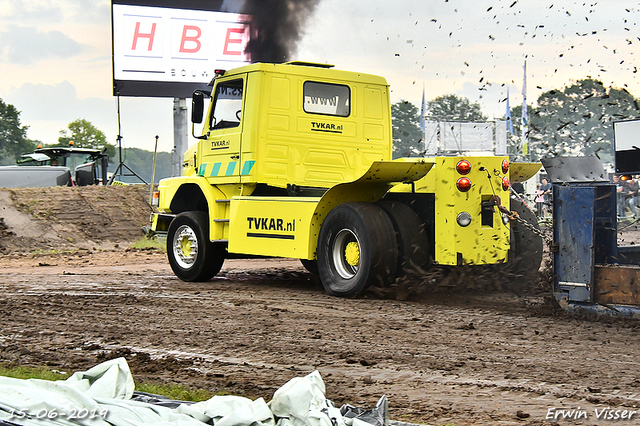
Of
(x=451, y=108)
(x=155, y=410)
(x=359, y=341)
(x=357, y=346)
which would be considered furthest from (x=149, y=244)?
(x=451, y=108)

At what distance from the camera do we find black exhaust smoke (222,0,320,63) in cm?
2030

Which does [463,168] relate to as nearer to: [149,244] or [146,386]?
[146,386]

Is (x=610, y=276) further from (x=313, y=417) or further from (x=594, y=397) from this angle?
(x=313, y=417)

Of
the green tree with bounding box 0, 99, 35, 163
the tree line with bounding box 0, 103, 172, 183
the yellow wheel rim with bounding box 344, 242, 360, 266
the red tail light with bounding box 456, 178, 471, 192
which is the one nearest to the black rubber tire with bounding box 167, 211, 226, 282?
the yellow wheel rim with bounding box 344, 242, 360, 266

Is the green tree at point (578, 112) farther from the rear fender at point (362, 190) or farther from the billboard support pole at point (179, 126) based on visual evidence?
the billboard support pole at point (179, 126)

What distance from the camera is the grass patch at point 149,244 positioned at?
17.6 m

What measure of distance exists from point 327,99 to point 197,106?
5.83 ft

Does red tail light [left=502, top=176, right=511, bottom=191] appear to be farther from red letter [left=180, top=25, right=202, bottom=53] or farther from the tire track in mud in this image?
red letter [left=180, top=25, right=202, bottom=53]

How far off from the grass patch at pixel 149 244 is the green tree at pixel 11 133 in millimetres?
56559

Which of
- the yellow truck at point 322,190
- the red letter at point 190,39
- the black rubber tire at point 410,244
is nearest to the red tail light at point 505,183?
the yellow truck at point 322,190

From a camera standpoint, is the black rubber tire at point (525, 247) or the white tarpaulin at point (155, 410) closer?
the white tarpaulin at point (155, 410)

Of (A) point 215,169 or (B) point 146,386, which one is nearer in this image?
(B) point 146,386

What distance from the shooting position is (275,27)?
21.5m

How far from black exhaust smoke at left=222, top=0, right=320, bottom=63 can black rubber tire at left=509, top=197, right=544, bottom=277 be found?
1289cm
